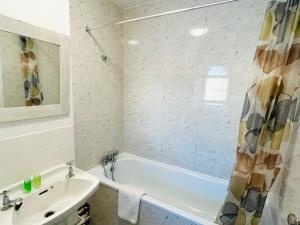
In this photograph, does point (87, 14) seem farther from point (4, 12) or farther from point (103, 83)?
point (4, 12)

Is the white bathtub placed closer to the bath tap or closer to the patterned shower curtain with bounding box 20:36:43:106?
the bath tap

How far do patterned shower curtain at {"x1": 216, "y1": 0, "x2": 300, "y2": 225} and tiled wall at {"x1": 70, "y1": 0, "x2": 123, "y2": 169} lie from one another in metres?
1.47

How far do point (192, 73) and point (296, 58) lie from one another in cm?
102

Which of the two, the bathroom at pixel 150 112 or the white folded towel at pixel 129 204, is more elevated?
the bathroom at pixel 150 112

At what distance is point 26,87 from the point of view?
1140 mm

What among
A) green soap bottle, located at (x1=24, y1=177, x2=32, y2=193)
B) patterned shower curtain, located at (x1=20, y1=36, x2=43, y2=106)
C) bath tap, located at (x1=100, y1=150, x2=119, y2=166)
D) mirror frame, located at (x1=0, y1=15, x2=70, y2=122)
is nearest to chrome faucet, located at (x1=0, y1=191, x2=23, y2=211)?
green soap bottle, located at (x1=24, y1=177, x2=32, y2=193)

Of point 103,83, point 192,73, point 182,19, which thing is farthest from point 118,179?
point 182,19

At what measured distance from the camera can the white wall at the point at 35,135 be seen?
105 cm

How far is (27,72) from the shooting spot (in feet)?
3.74

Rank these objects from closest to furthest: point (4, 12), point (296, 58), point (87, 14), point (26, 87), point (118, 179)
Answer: point (296, 58), point (4, 12), point (26, 87), point (87, 14), point (118, 179)

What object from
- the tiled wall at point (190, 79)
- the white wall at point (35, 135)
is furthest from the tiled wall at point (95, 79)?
the white wall at point (35, 135)

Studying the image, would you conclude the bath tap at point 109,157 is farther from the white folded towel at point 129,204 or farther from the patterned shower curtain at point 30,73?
the patterned shower curtain at point 30,73

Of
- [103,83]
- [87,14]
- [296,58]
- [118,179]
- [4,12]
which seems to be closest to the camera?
[296,58]

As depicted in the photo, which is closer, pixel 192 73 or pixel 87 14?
pixel 87 14
